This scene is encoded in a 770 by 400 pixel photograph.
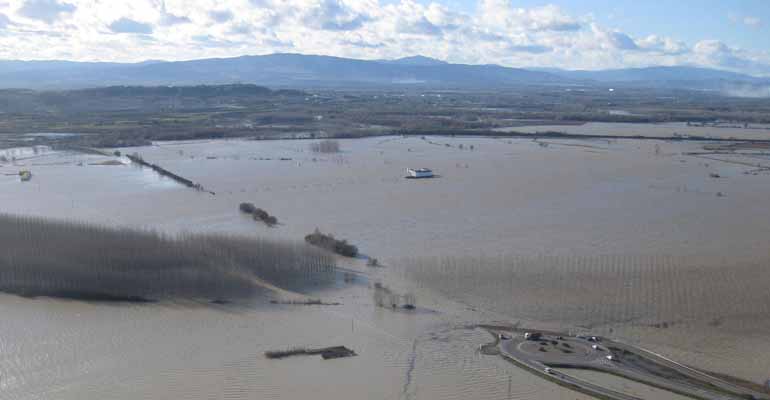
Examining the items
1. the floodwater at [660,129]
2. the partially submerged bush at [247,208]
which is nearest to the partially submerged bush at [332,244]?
Answer: the partially submerged bush at [247,208]

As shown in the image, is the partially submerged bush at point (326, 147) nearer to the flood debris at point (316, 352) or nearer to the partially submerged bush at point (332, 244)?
the partially submerged bush at point (332, 244)

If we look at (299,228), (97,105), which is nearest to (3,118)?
(97,105)

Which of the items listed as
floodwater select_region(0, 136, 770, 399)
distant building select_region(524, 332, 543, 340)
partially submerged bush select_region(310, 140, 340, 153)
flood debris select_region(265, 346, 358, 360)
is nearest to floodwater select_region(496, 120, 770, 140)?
floodwater select_region(0, 136, 770, 399)

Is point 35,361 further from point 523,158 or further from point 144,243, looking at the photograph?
point 523,158

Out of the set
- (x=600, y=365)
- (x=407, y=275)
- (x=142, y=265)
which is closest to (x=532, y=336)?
(x=600, y=365)

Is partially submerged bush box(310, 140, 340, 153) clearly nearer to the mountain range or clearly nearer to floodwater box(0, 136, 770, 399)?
floodwater box(0, 136, 770, 399)

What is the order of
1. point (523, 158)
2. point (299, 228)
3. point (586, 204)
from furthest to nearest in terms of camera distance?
point (523, 158) → point (586, 204) → point (299, 228)
